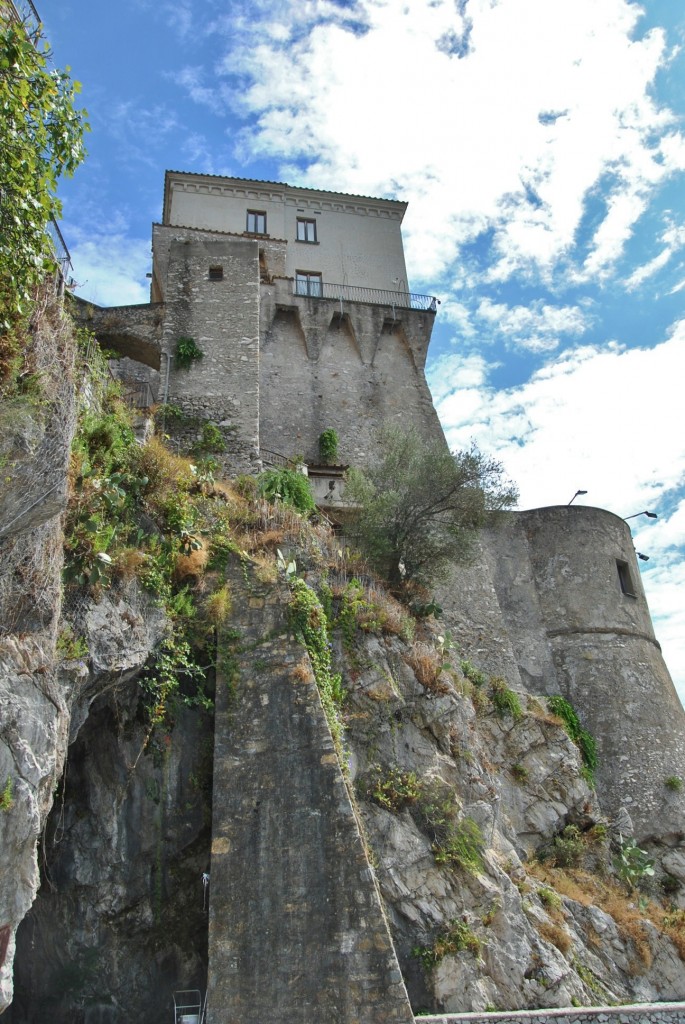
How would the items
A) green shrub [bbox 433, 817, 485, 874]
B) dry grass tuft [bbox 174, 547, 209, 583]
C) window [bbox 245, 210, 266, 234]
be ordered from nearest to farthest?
green shrub [bbox 433, 817, 485, 874] → dry grass tuft [bbox 174, 547, 209, 583] → window [bbox 245, 210, 266, 234]

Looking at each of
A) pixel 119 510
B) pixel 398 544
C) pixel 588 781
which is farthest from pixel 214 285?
pixel 588 781

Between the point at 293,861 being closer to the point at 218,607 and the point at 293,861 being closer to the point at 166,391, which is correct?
the point at 218,607

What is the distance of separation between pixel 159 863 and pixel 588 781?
31.3 ft

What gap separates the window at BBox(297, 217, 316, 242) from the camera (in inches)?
995

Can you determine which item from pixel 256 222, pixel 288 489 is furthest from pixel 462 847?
pixel 256 222

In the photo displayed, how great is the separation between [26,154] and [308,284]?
15773 mm

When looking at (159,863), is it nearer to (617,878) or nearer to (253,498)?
(253,498)

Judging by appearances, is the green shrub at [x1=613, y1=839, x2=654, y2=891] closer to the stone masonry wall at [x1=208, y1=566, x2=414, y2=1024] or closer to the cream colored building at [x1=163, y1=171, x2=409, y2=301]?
the stone masonry wall at [x1=208, y1=566, x2=414, y2=1024]

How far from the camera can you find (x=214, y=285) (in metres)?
20.3

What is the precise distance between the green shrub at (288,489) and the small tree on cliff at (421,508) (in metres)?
0.99

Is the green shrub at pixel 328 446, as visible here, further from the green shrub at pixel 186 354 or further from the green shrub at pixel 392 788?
the green shrub at pixel 392 788

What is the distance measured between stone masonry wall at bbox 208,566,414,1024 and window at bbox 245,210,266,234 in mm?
17632

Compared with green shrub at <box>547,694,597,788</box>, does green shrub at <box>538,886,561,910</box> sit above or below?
below

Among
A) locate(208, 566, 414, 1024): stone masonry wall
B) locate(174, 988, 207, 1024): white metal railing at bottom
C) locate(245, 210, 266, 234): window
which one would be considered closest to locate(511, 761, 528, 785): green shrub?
locate(208, 566, 414, 1024): stone masonry wall
